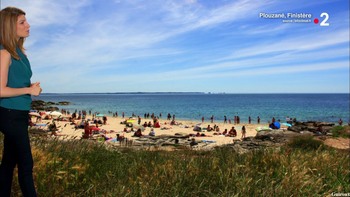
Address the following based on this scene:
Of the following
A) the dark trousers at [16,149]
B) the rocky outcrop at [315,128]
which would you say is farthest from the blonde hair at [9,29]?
the rocky outcrop at [315,128]

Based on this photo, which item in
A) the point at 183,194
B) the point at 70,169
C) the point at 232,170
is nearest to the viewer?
the point at 183,194

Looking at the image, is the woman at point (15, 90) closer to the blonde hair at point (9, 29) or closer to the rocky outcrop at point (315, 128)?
the blonde hair at point (9, 29)

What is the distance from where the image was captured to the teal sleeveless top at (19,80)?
9.20 feet

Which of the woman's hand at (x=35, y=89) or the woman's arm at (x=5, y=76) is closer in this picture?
the woman's arm at (x=5, y=76)

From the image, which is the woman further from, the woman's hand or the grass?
the grass

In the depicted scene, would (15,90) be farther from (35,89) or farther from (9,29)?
(9,29)

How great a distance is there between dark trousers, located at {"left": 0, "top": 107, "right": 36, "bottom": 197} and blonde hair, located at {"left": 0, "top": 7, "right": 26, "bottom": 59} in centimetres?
57

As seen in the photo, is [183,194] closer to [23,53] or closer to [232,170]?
[232,170]

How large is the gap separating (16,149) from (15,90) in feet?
1.90

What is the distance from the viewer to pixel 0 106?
2783mm

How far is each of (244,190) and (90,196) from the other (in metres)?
2.05

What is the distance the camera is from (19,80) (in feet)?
9.52

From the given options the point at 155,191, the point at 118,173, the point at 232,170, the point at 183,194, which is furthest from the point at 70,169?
the point at 232,170

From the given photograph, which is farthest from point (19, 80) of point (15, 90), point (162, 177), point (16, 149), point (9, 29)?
A: point (162, 177)
